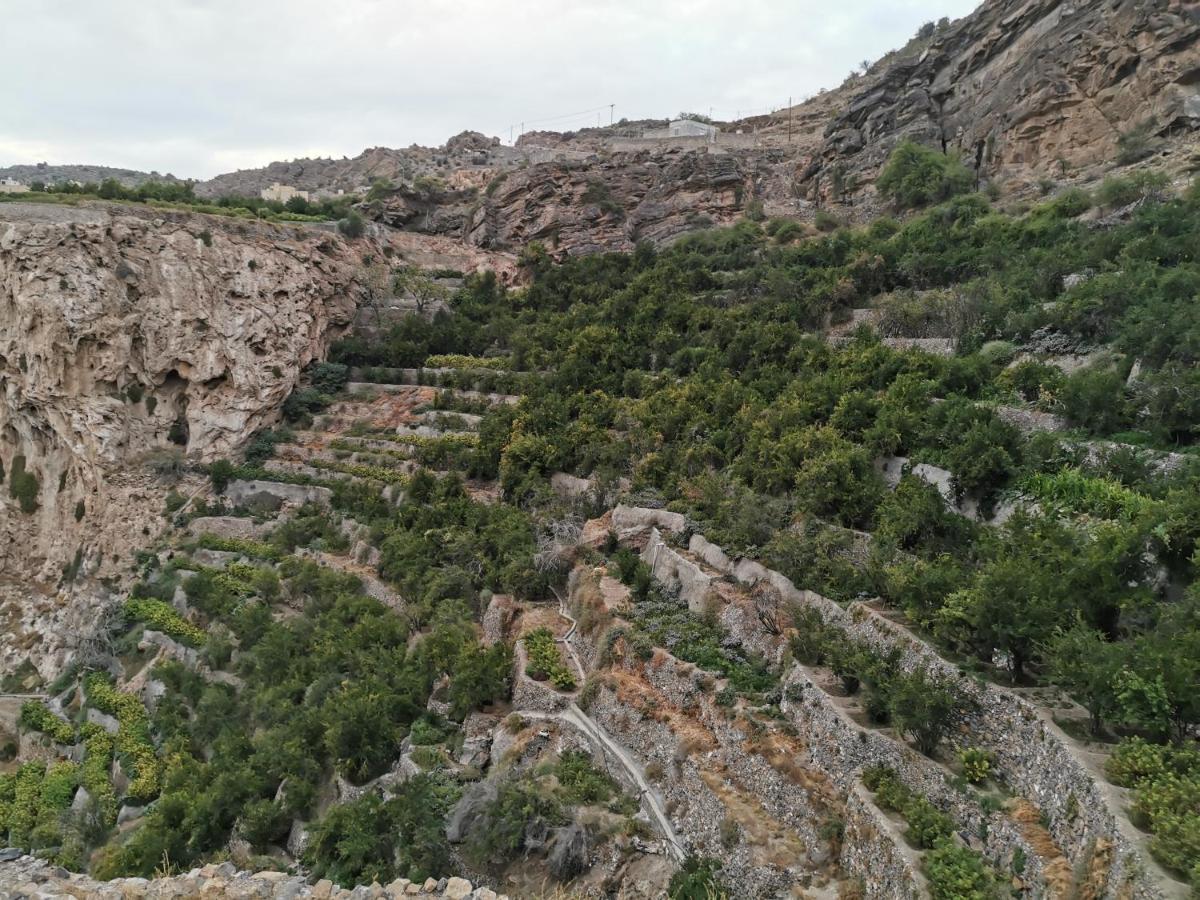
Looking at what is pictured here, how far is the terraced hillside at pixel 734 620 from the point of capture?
29.5 ft

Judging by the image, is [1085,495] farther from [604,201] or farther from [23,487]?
[23,487]

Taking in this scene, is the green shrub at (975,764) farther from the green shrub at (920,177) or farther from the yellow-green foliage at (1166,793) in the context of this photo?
the green shrub at (920,177)

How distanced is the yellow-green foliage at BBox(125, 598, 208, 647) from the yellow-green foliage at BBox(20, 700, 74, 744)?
3.65 metres

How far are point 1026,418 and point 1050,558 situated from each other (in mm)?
7050

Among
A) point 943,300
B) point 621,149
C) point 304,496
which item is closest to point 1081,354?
point 943,300

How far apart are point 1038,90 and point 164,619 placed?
40.4 metres

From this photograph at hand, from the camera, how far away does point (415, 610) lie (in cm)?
1916

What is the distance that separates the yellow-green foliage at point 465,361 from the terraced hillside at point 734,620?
3077 mm

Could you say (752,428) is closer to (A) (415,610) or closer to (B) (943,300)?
(B) (943,300)

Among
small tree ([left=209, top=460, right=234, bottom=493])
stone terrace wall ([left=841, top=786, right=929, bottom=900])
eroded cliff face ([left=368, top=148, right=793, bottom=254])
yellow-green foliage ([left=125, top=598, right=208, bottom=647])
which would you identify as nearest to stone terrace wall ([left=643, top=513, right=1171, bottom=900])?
stone terrace wall ([left=841, top=786, right=929, bottom=900])

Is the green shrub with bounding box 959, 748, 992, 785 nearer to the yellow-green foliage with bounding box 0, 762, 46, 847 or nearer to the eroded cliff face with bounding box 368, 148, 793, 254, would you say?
the yellow-green foliage with bounding box 0, 762, 46, 847

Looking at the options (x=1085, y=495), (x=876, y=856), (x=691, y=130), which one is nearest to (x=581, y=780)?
(x=876, y=856)

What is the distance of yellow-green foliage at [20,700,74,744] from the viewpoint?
22766mm


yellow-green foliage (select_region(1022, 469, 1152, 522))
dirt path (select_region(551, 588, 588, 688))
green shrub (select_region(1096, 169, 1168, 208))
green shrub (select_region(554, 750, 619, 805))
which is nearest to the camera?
yellow-green foliage (select_region(1022, 469, 1152, 522))
